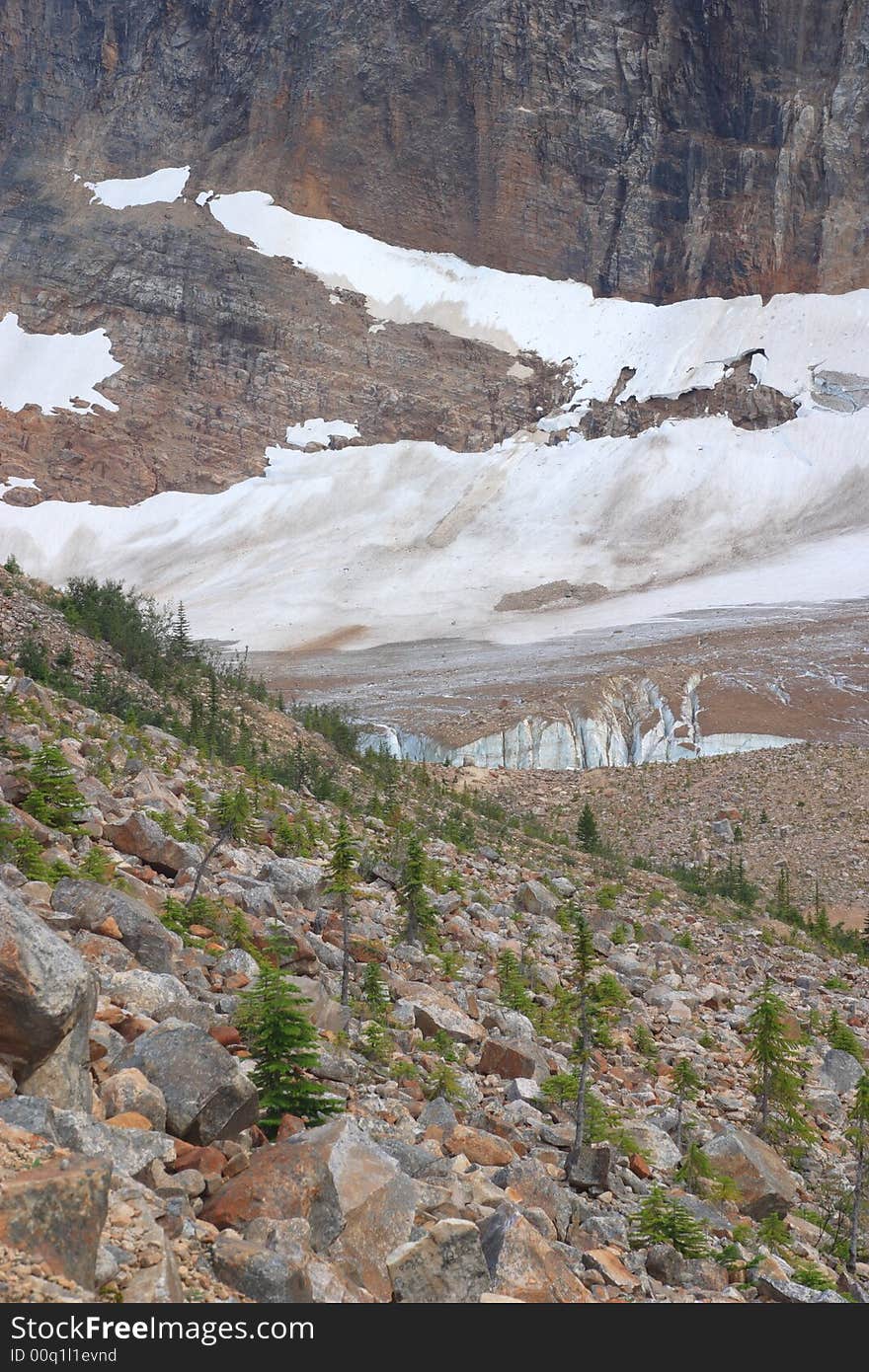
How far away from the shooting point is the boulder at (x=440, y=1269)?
158 inches

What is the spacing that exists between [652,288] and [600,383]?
38.7ft

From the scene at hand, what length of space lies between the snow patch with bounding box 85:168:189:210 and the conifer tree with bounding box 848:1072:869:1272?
91102mm

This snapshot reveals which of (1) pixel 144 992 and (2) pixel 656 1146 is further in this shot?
(2) pixel 656 1146

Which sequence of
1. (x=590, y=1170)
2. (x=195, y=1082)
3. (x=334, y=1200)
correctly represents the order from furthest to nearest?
(x=590, y=1170)
(x=195, y=1082)
(x=334, y=1200)

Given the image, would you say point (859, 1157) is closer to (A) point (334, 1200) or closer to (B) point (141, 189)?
(A) point (334, 1200)

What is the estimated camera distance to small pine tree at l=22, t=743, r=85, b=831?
296 inches

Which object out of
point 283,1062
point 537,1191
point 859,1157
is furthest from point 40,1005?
point 859,1157

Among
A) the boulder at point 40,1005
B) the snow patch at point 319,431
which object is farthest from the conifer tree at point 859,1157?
the snow patch at point 319,431

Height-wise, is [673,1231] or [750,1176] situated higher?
[673,1231]

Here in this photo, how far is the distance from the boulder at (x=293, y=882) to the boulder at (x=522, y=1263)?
172 inches

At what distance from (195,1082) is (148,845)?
3.41 m

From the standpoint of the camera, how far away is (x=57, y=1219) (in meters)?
3.14

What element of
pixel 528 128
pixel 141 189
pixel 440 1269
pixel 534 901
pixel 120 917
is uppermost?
pixel 528 128

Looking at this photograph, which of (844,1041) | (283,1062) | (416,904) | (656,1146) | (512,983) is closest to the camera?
(283,1062)
